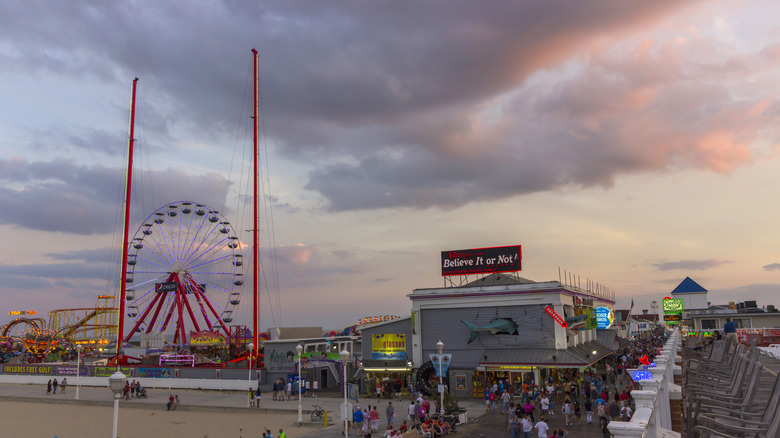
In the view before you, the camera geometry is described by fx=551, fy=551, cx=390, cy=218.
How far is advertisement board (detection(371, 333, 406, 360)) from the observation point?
4250cm

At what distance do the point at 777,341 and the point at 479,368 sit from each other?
2756 cm

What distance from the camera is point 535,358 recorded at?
37594mm

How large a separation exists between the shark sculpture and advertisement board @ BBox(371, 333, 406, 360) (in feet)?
18.5

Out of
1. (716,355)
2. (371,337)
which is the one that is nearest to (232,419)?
(371,337)

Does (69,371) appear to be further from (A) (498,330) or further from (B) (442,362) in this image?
(A) (498,330)

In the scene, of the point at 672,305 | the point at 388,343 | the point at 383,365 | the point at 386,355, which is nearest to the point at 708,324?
the point at 672,305

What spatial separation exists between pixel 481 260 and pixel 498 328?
6.45m

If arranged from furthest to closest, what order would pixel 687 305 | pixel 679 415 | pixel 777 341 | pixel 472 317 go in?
pixel 687 305
pixel 777 341
pixel 472 317
pixel 679 415

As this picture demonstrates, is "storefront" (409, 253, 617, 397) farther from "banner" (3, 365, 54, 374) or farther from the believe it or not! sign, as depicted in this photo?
"banner" (3, 365, 54, 374)

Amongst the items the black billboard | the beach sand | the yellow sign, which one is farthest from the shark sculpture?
the black billboard

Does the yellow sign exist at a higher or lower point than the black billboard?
lower

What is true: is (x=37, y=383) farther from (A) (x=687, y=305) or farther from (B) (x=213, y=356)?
(A) (x=687, y=305)

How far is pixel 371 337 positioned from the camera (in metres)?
43.3

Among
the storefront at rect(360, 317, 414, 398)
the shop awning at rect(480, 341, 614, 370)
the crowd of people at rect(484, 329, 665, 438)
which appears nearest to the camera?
the crowd of people at rect(484, 329, 665, 438)
